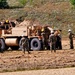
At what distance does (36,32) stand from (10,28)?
2.18m

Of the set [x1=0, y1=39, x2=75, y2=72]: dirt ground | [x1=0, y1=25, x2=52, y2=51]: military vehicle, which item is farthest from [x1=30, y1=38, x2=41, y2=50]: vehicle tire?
[x1=0, y1=39, x2=75, y2=72]: dirt ground

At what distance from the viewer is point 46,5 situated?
73688mm

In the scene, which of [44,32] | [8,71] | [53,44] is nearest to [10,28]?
[44,32]

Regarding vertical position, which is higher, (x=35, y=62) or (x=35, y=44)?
(x=35, y=44)

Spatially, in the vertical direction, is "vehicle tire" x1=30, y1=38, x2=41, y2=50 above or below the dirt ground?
above

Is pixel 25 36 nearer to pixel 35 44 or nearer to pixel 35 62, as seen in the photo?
pixel 35 44

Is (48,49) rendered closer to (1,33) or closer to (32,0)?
(1,33)

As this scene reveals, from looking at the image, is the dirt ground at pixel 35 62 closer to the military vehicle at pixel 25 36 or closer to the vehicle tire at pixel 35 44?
the vehicle tire at pixel 35 44

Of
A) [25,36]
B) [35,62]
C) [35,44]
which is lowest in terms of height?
[35,62]

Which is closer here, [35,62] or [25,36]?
[35,62]

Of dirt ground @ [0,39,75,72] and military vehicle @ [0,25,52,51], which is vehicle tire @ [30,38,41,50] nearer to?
military vehicle @ [0,25,52,51]

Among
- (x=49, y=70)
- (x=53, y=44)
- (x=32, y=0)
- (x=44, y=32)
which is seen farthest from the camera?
(x=32, y=0)

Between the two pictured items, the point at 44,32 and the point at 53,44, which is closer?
the point at 53,44

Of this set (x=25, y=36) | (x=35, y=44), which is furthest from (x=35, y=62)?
(x=25, y=36)
